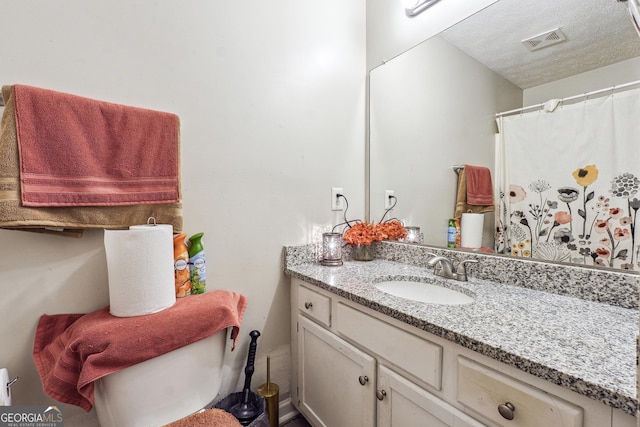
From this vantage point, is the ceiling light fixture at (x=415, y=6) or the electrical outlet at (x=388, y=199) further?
the electrical outlet at (x=388, y=199)

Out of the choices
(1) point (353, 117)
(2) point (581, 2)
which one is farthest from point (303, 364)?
(2) point (581, 2)

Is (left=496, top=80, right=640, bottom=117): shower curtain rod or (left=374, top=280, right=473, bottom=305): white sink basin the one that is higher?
(left=496, top=80, right=640, bottom=117): shower curtain rod

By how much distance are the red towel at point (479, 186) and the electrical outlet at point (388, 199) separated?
1.38ft

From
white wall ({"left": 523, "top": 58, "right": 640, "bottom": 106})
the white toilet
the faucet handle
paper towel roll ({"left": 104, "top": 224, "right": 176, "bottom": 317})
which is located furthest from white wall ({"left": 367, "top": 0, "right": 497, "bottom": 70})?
the white toilet

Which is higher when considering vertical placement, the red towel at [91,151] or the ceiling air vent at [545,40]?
the ceiling air vent at [545,40]

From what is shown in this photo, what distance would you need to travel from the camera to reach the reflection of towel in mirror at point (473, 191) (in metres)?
1.15

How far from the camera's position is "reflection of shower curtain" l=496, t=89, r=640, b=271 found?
0.84 metres

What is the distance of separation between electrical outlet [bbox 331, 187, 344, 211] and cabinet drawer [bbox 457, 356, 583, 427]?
955 mm

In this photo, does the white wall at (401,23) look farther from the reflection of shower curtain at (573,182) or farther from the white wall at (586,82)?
the reflection of shower curtain at (573,182)

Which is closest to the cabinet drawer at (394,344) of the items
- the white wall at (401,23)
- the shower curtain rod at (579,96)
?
the shower curtain rod at (579,96)

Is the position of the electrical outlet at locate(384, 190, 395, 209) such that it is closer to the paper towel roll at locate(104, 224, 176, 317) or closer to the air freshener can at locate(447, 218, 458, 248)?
the air freshener can at locate(447, 218, 458, 248)

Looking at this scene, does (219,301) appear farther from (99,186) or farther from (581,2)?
(581,2)

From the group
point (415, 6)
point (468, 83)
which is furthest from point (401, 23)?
point (468, 83)

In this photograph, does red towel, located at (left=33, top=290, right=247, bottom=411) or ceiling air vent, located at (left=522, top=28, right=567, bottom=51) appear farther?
ceiling air vent, located at (left=522, top=28, right=567, bottom=51)
